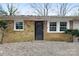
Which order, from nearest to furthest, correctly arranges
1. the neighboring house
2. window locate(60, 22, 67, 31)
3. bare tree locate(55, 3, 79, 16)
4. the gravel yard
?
1. the gravel yard
2. the neighboring house
3. window locate(60, 22, 67, 31)
4. bare tree locate(55, 3, 79, 16)

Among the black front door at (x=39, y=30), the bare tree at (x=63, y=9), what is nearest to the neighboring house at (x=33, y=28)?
the black front door at (x=39, y=30)

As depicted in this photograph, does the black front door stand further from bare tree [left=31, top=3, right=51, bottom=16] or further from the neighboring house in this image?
bare tree [left=31, top=3, right=51, bottom=16]

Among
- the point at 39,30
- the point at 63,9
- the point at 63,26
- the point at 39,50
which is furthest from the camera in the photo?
the point at 63,9

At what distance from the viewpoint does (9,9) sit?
32594mm

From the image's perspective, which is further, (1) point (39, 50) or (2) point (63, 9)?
(2) point (63, 9)

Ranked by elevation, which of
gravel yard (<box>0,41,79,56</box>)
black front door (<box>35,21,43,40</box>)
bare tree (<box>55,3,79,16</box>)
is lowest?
gravel yard (<box>0,41,79,56</box>)

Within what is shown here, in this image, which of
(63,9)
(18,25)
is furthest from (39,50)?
(63,9)

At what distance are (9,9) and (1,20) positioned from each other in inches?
629

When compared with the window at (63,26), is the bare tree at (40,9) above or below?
above

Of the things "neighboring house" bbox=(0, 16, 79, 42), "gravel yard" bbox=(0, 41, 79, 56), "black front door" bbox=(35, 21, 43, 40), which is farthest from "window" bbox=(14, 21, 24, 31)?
"gravel yard" bbox=(0, 41, 79, 56)

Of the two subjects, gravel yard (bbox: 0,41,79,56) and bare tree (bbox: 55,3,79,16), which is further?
bare tree (bbox: 55,3,79,16)

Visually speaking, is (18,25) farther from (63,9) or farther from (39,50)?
(63,9)

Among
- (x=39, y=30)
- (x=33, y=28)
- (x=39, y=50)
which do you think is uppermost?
(x=33, y=28)

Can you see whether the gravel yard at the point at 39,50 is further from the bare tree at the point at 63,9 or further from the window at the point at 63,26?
the bare tree at the point at 63,9
